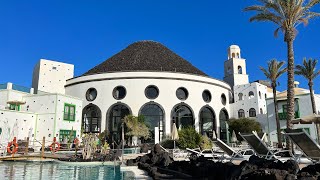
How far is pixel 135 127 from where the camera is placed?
113 feet

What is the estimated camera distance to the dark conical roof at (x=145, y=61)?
41.6 metres

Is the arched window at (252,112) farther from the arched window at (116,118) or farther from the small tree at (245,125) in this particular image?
the arched window at (116,118)

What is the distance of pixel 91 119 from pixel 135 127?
8.21m

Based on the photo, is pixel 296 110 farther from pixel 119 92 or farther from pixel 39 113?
pixel 39 113

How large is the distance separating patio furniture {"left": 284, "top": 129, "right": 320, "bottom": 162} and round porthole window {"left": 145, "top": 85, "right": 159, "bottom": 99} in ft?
102

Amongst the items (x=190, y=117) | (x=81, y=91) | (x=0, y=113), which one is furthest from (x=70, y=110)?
(x=190, y=117)

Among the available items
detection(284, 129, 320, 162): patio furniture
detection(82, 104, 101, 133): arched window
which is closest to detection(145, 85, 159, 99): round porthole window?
detection(82, 104, 101, 133): arched window

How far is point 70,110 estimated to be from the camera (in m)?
35.1

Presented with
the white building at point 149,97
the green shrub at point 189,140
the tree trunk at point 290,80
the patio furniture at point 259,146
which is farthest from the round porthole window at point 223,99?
the patio furniture at point 259,146

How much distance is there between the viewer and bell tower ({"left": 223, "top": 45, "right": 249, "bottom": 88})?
2125 inches

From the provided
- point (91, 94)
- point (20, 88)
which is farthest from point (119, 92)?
point (20, 88)

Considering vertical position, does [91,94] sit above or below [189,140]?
above

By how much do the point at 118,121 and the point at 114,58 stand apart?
11962 millimetres

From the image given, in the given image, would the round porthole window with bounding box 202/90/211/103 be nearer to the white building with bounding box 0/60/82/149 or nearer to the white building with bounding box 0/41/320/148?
the white building with bounding box 0/41/320/148
